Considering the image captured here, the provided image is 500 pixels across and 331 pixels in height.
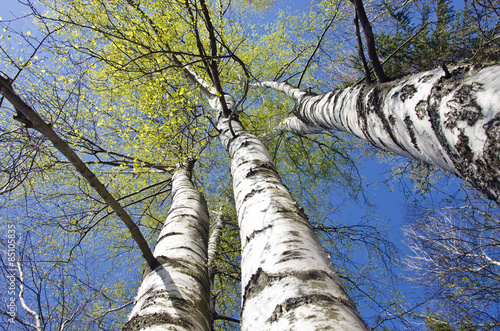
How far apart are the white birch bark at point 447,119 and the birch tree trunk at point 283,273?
24.0 inches

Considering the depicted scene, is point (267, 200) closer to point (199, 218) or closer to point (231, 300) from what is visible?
point (199, 218)

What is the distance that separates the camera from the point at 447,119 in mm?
894

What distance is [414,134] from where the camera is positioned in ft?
3.72

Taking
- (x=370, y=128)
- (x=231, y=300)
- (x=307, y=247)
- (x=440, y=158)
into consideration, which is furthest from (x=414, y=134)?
(x=231, y=300)

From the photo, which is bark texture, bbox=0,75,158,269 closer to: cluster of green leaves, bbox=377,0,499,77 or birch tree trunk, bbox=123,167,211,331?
birch tree trunk, bbox=123,167,211,331

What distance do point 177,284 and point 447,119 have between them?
1.60 m

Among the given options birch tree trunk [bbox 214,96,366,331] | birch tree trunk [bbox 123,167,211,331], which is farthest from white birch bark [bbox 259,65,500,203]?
birch tree trunk [bbox 123,167,211,331]

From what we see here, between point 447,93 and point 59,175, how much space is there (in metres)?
6.24

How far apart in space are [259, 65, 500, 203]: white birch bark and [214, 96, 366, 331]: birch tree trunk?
0.61 metres

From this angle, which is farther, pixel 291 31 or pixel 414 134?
pixel 291 31

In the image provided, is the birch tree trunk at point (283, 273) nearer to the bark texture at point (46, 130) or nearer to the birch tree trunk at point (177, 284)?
the birch tree trunk at point (177, 284)

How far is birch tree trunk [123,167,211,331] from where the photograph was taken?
133 centimetres

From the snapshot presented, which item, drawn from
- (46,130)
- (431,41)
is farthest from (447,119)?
(431,41)

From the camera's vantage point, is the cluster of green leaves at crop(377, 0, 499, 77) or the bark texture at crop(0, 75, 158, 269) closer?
the bark texture at crop(0, 75, 158, 269)
